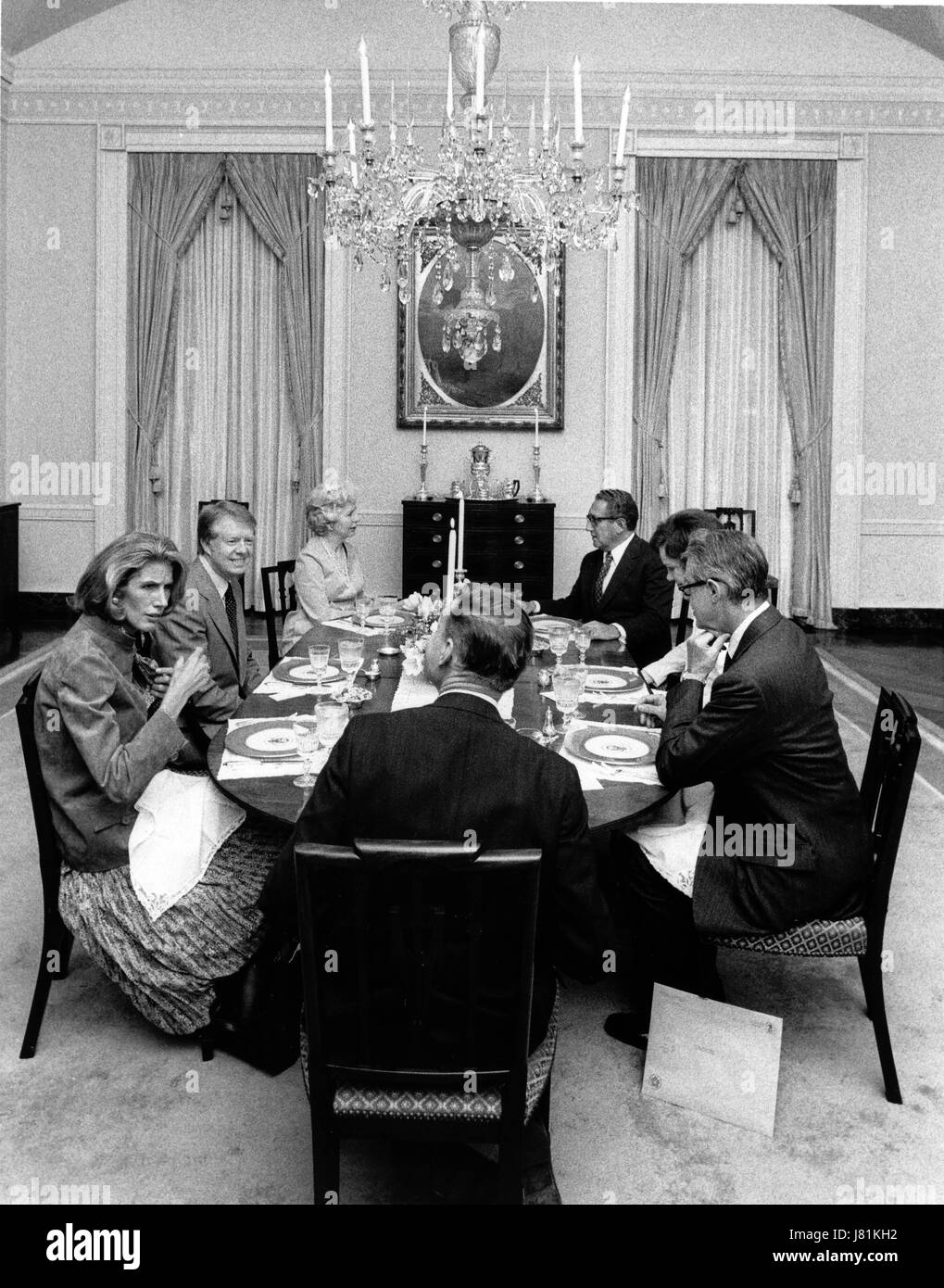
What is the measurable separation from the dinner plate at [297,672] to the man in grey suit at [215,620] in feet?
0.71

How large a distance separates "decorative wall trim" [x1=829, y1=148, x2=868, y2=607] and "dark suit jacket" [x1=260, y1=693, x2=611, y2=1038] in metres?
7.60

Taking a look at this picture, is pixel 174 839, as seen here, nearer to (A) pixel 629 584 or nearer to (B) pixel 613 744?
(B) pixel 613 744

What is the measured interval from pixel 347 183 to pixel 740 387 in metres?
4.91

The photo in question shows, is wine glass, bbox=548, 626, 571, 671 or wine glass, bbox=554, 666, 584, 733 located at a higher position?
wine glass, bbox=548, 626, 571, 671

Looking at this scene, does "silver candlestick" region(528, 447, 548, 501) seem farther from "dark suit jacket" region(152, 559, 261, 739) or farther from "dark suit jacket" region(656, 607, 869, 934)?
"dark suit jacket" region(656, 607, 869, 934)

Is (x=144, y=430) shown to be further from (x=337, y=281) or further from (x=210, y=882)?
(x=210, y=882)

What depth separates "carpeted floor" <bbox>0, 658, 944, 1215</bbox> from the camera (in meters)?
2.63

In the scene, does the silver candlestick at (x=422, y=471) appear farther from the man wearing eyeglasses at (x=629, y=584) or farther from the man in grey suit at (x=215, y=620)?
the man in grey suit at (x=215, y=620)

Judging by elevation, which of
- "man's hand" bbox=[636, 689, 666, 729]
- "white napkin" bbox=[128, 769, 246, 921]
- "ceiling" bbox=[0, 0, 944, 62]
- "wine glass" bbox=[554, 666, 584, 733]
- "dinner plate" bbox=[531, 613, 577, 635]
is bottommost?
"white napkin" bbox=[128, 769, 246, 921]

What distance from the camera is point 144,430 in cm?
939

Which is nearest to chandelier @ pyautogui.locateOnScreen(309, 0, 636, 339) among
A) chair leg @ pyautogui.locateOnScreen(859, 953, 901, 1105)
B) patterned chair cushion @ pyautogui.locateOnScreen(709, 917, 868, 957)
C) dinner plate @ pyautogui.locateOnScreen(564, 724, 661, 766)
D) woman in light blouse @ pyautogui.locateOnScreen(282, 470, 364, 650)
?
woman in light blouse @ pyautogui.locateOnScreen(282, 470, 364, 650)

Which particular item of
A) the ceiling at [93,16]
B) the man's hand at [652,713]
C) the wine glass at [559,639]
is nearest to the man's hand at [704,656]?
the man's hand at [652,713]

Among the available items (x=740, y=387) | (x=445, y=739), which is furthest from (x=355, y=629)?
(x=740, y=387)

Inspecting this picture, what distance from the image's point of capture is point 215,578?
4.55 metres
